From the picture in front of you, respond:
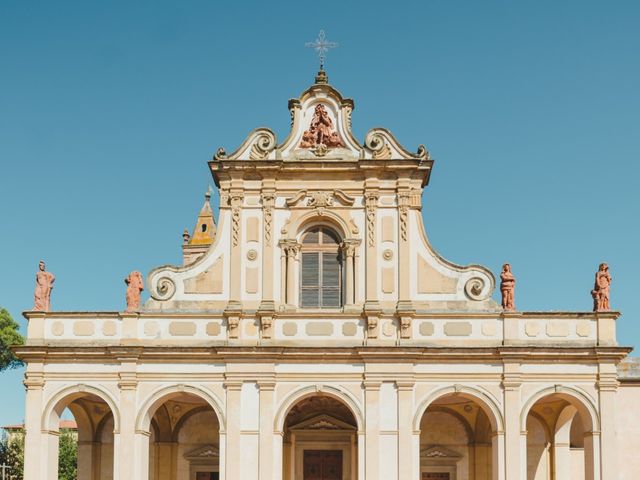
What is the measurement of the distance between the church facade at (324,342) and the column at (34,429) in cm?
4

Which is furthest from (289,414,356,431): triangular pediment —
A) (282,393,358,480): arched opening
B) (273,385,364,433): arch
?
(273,385,364,433): arch

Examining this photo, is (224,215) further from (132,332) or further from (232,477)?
(232,477)

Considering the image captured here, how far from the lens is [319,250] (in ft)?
91.9

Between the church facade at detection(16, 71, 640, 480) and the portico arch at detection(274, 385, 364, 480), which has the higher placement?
the church facade at detection(16, 71, 640, 480)

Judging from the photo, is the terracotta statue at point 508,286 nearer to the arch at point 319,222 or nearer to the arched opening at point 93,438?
the arch at point 319,222

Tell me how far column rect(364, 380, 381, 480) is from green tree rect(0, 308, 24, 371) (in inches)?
1134

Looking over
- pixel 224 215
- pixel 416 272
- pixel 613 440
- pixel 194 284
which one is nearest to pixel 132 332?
pixel 194 284

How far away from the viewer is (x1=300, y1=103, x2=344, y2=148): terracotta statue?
28562 millimetres

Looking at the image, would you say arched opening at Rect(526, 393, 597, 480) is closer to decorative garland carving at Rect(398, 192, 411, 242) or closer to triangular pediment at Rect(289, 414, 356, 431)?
triangular pediment at Rect(289, 414, 356, 431)

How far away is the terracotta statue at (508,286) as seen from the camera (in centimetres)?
2686

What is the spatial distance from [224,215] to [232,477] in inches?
291

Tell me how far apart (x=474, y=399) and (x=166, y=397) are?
8.51 m

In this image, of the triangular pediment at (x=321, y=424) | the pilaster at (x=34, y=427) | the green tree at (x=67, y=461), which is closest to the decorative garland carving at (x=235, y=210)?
the triangular pediment at (x=321, y=424)

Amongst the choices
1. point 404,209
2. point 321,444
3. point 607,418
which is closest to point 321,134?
point 404,209
